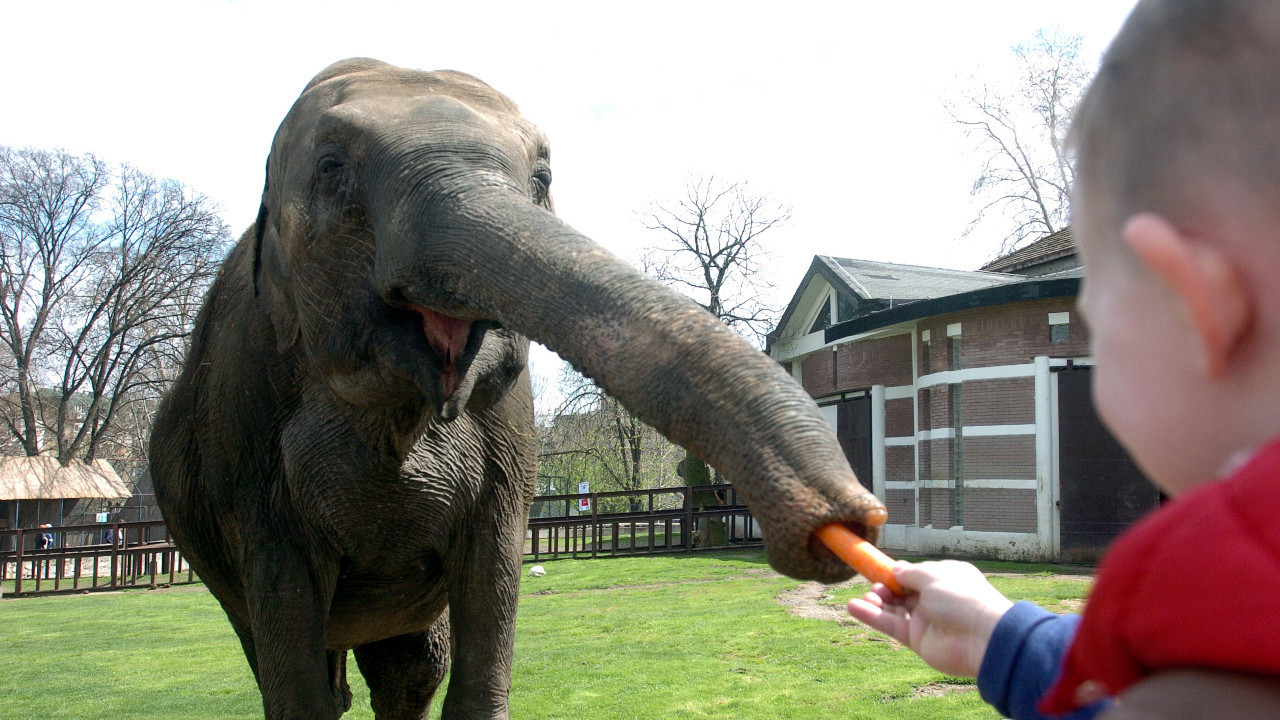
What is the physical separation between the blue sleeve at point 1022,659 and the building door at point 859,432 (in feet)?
68.5

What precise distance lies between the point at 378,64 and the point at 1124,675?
9.50ft

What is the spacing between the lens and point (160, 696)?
925 cm

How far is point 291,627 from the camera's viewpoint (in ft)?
10.6

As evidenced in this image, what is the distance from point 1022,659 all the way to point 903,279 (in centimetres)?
2488

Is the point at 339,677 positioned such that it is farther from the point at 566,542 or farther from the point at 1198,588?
the point at 566,542

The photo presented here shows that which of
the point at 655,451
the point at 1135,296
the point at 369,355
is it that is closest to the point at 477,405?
the point at 369,355

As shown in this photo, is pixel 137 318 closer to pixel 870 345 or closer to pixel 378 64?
pixel 870 345

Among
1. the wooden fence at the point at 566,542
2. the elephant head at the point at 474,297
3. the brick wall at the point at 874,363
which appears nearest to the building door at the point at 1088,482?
the brick wall at the point at 874,363

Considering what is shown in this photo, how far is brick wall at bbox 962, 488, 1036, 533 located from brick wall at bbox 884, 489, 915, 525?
1941 mm

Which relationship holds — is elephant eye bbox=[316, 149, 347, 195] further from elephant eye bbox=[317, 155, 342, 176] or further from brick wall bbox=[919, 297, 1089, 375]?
brick wall bbox=[919, 297, 1089, 375]

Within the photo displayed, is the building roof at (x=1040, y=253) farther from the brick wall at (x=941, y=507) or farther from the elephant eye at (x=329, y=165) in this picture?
the elephant eye at (x=329, y=165)

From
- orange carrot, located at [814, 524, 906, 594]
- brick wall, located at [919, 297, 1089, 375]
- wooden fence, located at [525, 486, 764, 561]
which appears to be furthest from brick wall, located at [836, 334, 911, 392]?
orange carrot, located at [814, 524, 906, 594]

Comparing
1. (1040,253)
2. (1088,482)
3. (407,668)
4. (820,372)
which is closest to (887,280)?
(820,372)

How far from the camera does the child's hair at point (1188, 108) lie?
0.74 meters
